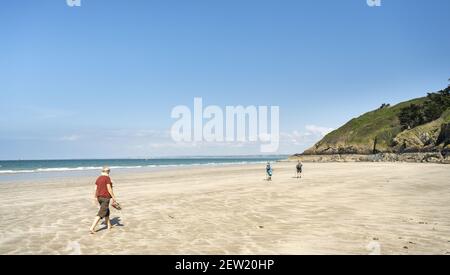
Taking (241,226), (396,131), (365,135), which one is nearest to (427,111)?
(396,131)

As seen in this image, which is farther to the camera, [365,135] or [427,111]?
[365,135]

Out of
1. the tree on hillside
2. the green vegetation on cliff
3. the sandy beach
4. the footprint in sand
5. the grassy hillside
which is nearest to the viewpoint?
the footprint in sand

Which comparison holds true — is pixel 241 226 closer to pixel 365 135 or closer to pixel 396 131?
pixel 396 131

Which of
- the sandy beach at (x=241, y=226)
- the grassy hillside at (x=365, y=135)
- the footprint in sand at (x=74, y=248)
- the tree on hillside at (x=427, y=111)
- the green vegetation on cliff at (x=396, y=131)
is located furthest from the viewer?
the grassy hillside at (x=365, y=135)

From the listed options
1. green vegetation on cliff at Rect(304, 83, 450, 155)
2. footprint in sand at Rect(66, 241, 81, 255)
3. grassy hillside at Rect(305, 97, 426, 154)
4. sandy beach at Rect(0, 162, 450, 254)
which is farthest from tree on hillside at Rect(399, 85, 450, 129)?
footprint in sand at Rect(66, 241, 81, 255)

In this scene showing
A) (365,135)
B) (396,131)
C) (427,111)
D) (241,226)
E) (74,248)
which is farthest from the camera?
(365,135)

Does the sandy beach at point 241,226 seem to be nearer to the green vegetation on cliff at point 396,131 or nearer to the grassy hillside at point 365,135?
the green vegetation on cliff at point 396,131

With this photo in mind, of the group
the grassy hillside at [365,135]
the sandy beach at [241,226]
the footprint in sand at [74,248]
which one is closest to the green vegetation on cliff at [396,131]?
the grassy hillside at [365,135]

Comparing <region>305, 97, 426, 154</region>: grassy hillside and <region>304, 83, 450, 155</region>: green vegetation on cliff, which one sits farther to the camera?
<region>305, 97, 426, 154</region>: grassy hillside

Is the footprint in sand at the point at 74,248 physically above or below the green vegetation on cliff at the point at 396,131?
below

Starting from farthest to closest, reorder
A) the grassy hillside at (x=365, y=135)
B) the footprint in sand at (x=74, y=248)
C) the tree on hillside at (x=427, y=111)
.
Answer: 1. the grassy hillside at (x=365, y=135)
2. the tree on hillside at (x=427, y=111)
3. the footprint in sand at (x=74, y=248)

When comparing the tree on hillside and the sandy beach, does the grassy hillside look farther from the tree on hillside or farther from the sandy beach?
the sandy beach
